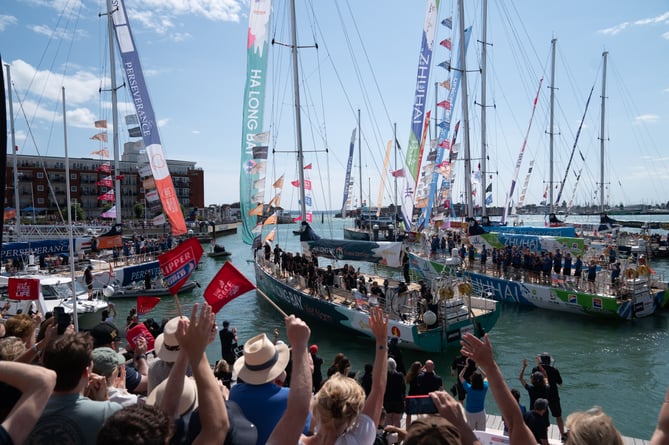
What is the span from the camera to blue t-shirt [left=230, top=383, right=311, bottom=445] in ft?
9.79

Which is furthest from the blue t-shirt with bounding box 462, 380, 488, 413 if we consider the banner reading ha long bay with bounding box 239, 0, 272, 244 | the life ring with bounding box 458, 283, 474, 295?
the banner reading ha long bay with bounding box 239, 0, 272, 244

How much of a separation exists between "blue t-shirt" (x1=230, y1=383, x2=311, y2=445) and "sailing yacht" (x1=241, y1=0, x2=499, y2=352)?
9.48 metres

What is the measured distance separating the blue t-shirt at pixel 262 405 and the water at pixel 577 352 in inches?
353

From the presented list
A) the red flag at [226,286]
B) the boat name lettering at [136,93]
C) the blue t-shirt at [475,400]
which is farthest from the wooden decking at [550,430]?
the boat name lettering at [136,93]

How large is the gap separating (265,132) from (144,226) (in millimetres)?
46887

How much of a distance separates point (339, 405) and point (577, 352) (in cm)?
1494

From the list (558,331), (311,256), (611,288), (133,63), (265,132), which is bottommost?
(558,331)

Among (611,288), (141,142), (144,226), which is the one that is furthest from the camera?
(144,226)

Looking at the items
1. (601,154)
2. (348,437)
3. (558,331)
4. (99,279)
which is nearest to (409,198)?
(558,331)

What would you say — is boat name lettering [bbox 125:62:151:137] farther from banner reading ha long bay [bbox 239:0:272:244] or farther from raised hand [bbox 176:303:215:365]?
raised hand [bbox 176:303:215:365]

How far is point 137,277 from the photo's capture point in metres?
26.5

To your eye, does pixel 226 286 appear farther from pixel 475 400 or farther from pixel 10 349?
pixel 475 400

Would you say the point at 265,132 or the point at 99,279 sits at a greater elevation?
the point at 265,132

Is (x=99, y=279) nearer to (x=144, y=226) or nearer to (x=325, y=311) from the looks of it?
(x=325, y=311)
